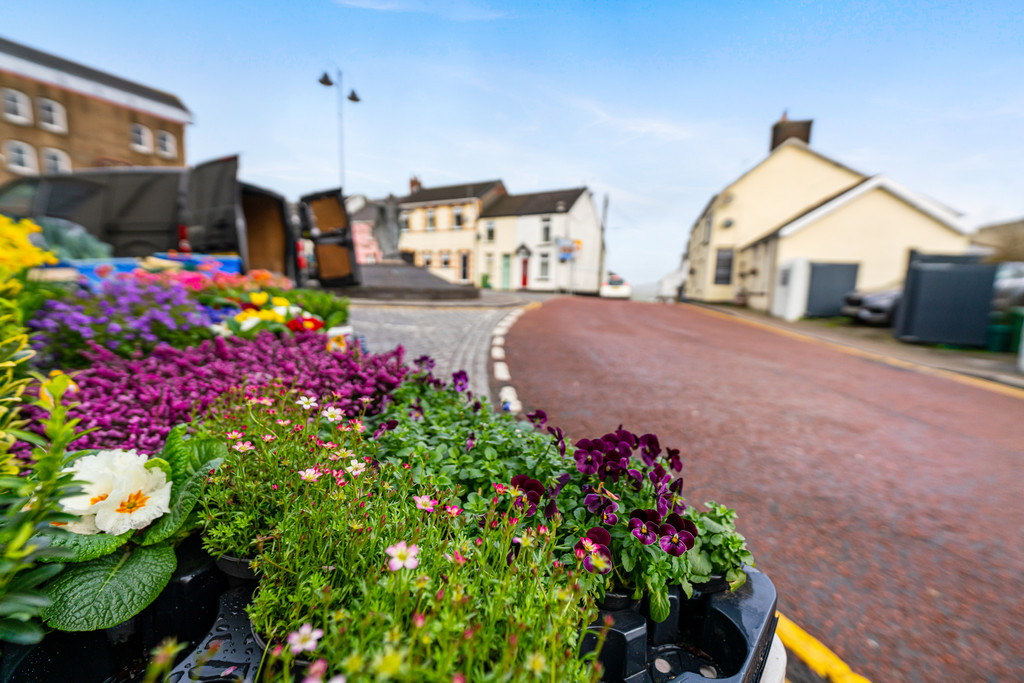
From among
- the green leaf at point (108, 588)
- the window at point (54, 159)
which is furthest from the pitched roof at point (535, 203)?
the green leaf at point (108, 588)

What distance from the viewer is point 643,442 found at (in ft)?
5.59

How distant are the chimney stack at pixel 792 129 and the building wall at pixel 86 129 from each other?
35302mm

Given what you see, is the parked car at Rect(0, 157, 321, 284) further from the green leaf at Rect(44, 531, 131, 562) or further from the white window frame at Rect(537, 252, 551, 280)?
the white window frame at Rect(537, 252, 551, 280)

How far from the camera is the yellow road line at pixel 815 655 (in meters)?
1.58

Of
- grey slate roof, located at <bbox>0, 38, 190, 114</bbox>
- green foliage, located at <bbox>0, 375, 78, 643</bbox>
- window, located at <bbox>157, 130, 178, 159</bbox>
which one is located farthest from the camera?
window, located at <bbox>157, 130, 178, 159</bbox>

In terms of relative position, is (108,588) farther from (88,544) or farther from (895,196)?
(895,196)

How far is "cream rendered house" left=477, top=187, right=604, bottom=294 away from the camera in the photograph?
33.5 metres

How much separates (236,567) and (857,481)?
381 centimetres

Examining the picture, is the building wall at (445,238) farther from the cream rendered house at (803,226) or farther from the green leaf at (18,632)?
the green leaf at (18,632)

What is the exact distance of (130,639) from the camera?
1250mm

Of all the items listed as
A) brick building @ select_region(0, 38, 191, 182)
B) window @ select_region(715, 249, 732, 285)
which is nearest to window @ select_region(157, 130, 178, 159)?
brick building @ select_region(0, 38, 191, 182)

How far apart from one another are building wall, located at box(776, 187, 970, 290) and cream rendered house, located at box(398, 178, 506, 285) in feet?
79.2

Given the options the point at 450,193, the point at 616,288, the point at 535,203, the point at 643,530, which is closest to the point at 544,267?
the point at 535,203

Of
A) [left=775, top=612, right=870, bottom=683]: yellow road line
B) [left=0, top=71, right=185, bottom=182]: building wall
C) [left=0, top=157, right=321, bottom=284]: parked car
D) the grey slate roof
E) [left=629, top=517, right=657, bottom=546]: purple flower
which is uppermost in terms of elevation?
the grey slate roof
